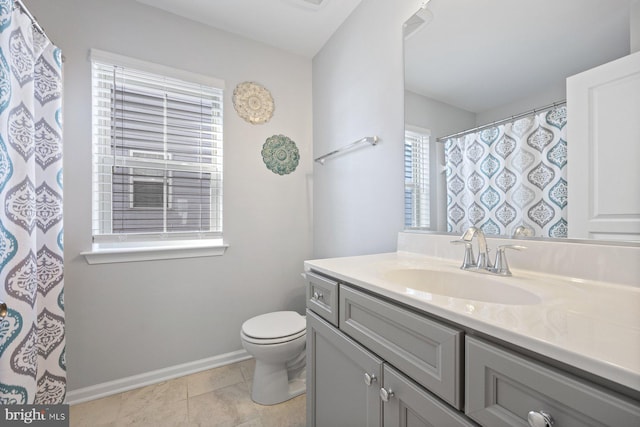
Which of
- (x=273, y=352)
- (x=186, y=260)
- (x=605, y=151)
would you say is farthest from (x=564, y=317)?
(x=186, y=260)

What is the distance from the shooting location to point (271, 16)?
1.82 meters

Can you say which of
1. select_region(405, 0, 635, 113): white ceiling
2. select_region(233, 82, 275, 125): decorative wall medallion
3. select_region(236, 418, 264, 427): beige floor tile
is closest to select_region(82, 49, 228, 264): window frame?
select_region(233, 82, 275, 125): decorative wall medallion

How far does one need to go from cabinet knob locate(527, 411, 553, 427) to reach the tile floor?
1.30 m

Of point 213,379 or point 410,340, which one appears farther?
point 213,379

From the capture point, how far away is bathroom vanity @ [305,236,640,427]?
0.38 meters

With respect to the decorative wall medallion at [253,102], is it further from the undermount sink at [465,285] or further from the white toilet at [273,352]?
the undermount sink at [465,285]

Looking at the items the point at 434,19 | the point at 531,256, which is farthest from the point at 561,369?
the point at 434,19

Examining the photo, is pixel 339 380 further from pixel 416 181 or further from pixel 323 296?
pixel 416 181

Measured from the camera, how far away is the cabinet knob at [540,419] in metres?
0.40

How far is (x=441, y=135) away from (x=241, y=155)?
1418mm

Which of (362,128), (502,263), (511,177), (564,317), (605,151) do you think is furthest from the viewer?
(362,128)

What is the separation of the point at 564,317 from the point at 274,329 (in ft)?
4.47

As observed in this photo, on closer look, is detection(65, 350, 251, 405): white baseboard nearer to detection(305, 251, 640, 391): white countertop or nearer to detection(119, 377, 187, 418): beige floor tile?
detection(119, 377, 187, 418): beige floor tile

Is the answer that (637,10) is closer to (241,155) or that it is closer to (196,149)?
(241,155)
